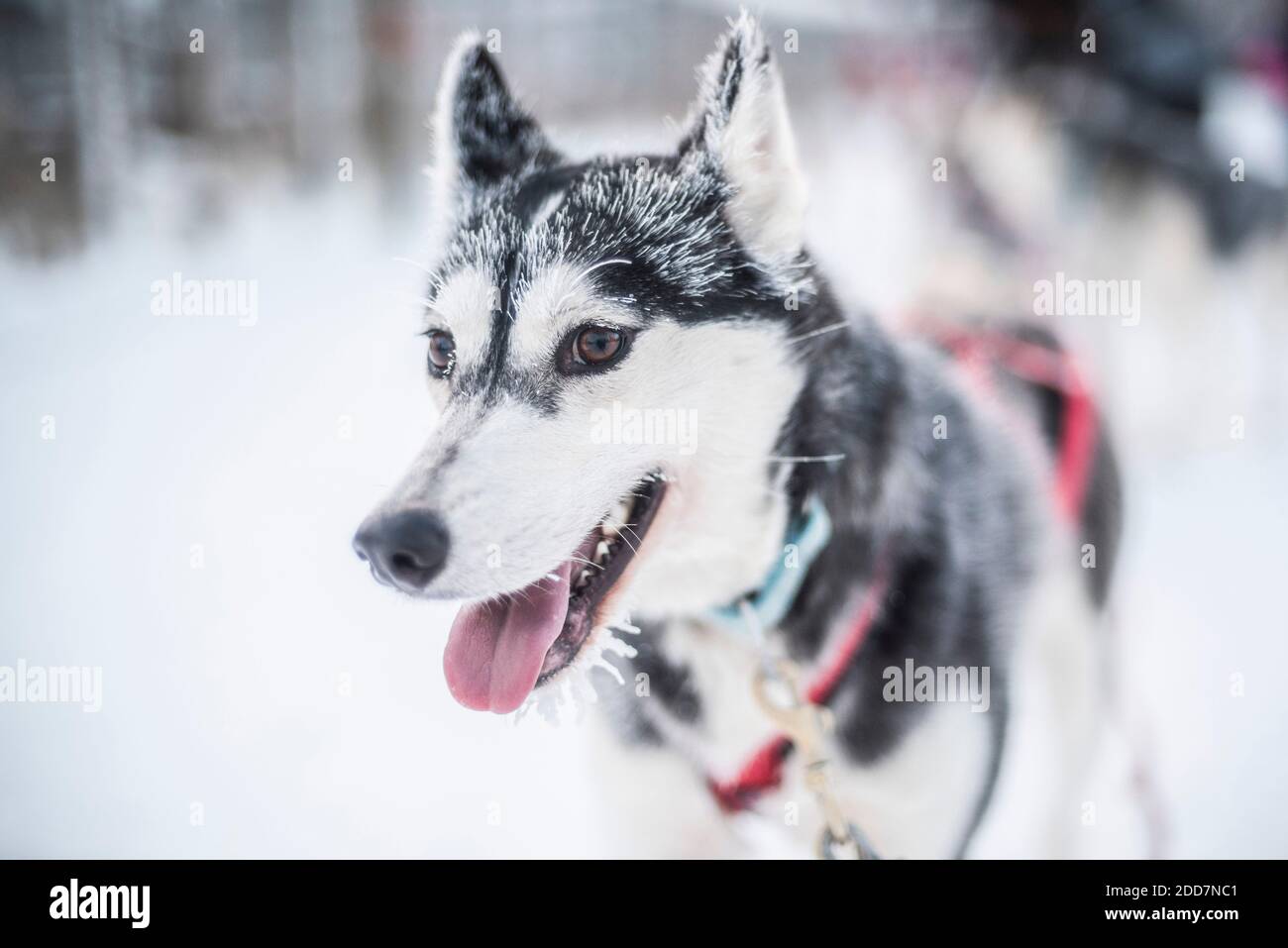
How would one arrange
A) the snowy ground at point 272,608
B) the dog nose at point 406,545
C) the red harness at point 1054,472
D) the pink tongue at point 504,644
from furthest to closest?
the snowy ground at point 272,608 < the red harness at point 1054,472 < the pink tongue at point 504,644 < the dog nose at point 406,545

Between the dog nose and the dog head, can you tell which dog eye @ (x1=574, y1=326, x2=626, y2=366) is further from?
the dog nose

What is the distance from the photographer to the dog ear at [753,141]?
0.74m

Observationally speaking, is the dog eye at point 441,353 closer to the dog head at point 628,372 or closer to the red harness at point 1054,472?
the dog head at point 628,372

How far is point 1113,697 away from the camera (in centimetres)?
125

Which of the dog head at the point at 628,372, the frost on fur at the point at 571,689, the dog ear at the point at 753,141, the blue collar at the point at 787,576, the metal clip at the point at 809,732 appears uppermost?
the dog ear at the point at 753,141

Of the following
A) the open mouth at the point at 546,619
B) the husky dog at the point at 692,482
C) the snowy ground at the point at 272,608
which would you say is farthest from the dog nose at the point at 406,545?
the snowy ground at the point at 272,608

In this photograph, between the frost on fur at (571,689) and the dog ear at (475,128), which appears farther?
the dog ear at (475,128)

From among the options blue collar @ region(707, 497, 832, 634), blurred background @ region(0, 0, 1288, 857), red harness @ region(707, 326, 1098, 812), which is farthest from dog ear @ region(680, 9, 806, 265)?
red harness @ region(707, 326, 1098, 812)

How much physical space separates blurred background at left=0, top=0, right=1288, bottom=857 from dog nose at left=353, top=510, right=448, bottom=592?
0.14m

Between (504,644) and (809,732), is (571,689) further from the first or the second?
(809,732)

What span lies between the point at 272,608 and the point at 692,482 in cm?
83

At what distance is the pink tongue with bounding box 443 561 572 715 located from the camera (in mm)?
729

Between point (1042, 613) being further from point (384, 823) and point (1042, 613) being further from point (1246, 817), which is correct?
point (384, 823)

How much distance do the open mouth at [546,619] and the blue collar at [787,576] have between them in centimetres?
15
